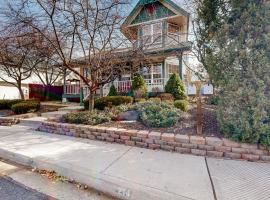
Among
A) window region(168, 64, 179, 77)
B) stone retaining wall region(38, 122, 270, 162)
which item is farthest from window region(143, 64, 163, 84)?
stone retaining wall region(38, 122, 270, 162)

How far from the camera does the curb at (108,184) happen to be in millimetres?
2988

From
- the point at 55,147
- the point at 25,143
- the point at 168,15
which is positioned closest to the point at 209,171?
the point at 55,147

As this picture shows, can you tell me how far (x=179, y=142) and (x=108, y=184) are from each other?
78.0 inches

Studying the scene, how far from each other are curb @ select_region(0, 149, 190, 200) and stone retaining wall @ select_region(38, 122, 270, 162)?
1.71 metres

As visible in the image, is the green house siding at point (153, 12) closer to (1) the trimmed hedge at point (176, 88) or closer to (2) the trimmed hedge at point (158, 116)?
(1) the trimmed hedge at point (176, 88)

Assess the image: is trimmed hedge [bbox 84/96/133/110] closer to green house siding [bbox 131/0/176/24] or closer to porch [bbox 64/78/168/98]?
porch [bbox 64/78/168/98]

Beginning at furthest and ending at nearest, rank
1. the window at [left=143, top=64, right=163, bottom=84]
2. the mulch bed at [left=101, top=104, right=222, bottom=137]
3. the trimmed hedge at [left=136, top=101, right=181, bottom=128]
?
1. the window at [left=143, top=64, right=163, bottom=84]
2. the trimmed hedge at [left=136, top=101, right=181, bottom=128]
3. the mulch bed at [left=101, top=104, right=222, bottom=137]

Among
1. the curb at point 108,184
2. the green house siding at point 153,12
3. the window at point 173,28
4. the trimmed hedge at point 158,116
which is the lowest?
the curb at point 108,184

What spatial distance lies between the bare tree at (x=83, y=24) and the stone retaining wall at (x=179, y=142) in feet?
7.12

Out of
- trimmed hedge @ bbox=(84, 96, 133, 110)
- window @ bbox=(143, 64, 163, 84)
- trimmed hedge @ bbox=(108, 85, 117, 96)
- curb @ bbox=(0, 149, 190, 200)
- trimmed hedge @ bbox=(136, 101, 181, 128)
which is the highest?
window @ bbox=(143, 64, 163, 84)

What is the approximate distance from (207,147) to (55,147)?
3300 mm

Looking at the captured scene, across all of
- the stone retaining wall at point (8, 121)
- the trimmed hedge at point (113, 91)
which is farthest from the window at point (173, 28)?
the stone retaining wall at point (8, 121)

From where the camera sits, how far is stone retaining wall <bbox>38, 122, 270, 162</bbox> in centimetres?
425

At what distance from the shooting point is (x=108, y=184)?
3299mm
